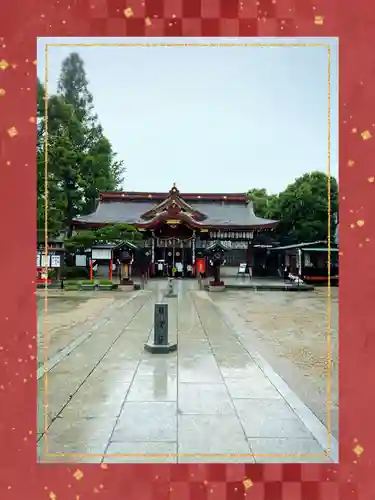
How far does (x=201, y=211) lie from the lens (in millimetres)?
25219

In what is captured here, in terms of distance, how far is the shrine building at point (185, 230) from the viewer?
22438 mm

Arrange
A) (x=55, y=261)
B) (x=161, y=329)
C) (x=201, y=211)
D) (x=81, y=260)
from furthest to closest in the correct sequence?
(x=201, y=211) < (x=81, y=260) < (x=55, y=261) < (x=161, y=329)

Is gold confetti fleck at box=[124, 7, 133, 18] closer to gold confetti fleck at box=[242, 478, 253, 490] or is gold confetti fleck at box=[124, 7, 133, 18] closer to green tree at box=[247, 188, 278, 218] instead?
gold confetti fleck at box=[242, 478, 253, 490]

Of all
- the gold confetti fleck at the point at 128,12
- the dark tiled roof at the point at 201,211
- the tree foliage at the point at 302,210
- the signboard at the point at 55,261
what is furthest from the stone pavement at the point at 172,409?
the dark tiled roof at the point at 201,211

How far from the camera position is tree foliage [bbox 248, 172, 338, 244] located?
1816cm

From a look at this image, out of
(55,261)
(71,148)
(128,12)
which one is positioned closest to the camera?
(128,12)

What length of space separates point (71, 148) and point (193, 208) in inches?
662
